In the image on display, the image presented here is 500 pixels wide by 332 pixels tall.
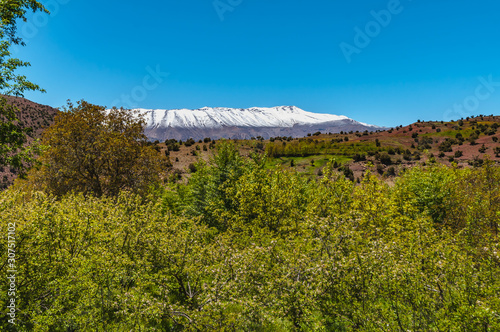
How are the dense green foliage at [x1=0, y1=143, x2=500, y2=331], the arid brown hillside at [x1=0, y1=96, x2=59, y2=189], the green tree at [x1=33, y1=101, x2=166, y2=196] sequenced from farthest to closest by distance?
the arid brown hillside at [x1=0, y1=96, x2=59, y2=189] < the green tree at [x1=33, y1=101, x2=166, y2=196] < the dense green foliage at [x1=0, y1=143, x2=500, y2=331]

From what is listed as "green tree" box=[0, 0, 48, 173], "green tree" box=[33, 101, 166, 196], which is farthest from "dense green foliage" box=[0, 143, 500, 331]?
"green tree" box=[33, 101, 166, 196]

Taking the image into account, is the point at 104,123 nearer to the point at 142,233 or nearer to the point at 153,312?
the point at 142,233

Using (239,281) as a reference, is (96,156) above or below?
above

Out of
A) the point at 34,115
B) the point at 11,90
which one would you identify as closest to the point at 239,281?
the point at 11,90

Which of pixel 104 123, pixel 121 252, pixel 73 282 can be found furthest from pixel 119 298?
pixel 104 123

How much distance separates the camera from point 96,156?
81.3ft

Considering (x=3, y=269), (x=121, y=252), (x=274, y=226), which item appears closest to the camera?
(x=3, y=269)

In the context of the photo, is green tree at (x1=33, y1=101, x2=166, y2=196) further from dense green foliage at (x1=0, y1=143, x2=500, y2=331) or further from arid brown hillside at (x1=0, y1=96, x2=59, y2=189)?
arid brown hillside at (x1=0, y1=96, x2=59, y2=189)

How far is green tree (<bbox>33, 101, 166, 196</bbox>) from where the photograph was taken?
23.7 m

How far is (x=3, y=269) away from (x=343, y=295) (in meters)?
12.2

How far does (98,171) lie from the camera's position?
2536 centimetres

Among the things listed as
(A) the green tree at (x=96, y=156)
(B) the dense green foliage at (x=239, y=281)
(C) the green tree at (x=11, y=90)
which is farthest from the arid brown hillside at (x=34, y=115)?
(B) the dense green foliage at (x=239, y=281)

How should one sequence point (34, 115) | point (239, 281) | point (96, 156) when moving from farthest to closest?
Answer: point (34, 115) < point (96, 156) < point (239, 281)

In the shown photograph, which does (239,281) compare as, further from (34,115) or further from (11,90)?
(34,115)
